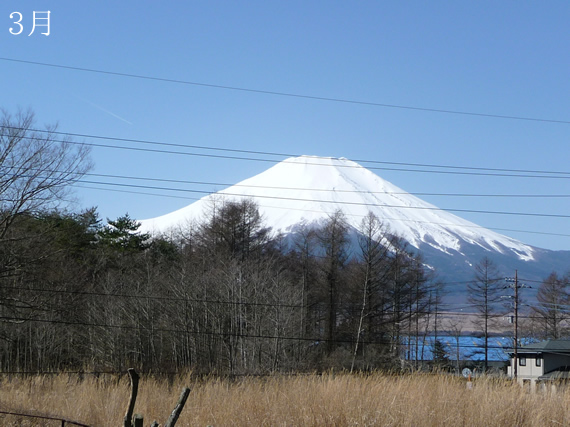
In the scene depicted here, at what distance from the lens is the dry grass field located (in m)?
9.47

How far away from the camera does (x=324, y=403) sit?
9.83 metres

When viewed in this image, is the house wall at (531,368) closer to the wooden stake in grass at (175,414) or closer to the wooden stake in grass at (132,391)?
the wooden stake in grass at (175,414)

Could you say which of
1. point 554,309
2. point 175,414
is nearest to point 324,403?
point 175,414

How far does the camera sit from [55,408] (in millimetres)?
10547

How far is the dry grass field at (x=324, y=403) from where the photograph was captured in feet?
31.1

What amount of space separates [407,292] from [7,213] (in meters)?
32.8

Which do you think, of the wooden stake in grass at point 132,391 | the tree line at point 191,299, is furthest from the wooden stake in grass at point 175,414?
the tree line at point 191,299

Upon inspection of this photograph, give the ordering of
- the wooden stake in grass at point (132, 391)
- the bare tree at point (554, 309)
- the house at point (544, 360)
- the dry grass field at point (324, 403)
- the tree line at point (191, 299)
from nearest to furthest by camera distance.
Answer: the wooden stake in grass at point (132, 391)
the dry grass field at point (324, 403)
the tree line at point (191, 299)
the house at point (544, 360)
the bare tree at point (554, 309)

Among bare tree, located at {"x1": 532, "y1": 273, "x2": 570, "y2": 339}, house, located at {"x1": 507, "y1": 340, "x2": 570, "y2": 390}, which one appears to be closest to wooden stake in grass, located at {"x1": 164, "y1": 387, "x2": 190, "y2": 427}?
house, located at {"x1": 507, "y1": 340, "x2": 570, "y2": 390}

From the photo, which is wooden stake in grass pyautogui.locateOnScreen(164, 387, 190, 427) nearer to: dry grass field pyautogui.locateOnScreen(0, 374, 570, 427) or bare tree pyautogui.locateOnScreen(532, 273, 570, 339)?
dry grass field pyautogui.locateOnScreen(0, 374, 570, 427)

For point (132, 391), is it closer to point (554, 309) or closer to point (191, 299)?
point (191, 299)

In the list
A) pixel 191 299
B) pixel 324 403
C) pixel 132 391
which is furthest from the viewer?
pixel 191 299

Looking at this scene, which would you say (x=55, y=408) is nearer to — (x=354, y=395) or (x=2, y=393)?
(x=2, y=393)

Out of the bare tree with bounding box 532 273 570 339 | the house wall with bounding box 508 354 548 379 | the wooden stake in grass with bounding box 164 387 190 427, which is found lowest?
the house wall with bounding box 508 354 548 379
